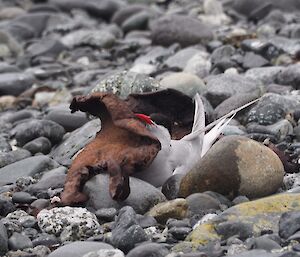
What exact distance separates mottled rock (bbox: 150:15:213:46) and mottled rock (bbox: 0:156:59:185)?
4.97m

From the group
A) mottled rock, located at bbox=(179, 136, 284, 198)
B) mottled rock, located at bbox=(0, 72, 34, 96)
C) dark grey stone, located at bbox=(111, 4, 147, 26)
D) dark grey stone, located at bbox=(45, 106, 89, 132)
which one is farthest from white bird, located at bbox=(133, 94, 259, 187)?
dark grey stone, located at bbox=(111, 4, 147, 26)

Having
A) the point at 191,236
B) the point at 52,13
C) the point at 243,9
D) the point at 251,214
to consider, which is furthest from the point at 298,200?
the point at 52,13

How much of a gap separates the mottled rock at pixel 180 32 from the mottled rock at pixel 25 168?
4.97 metres

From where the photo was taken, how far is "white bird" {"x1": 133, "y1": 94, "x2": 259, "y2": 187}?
186 inches

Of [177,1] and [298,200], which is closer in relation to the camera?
[298,200]

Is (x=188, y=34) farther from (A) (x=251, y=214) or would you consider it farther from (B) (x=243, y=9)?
(A) (x=251, y=214)

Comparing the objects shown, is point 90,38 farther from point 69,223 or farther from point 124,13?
point 69,223

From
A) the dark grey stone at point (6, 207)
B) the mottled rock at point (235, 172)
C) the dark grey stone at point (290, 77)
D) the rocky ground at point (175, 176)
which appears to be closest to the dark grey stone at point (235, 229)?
the rocky ground at point (175, 176)

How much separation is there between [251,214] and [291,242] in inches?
14.8

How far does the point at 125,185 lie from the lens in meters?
4.38

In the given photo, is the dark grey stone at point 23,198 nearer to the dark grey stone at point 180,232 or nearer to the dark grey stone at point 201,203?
the dark grey stone at point 201,203

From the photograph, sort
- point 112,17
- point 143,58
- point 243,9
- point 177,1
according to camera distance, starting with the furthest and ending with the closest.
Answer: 1. point 177,1
2. point 112,17
3. point 243,9
4. point 143,58

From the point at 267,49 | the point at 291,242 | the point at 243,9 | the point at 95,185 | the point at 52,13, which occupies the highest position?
the point at 291,242

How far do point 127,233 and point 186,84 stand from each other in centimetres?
335
